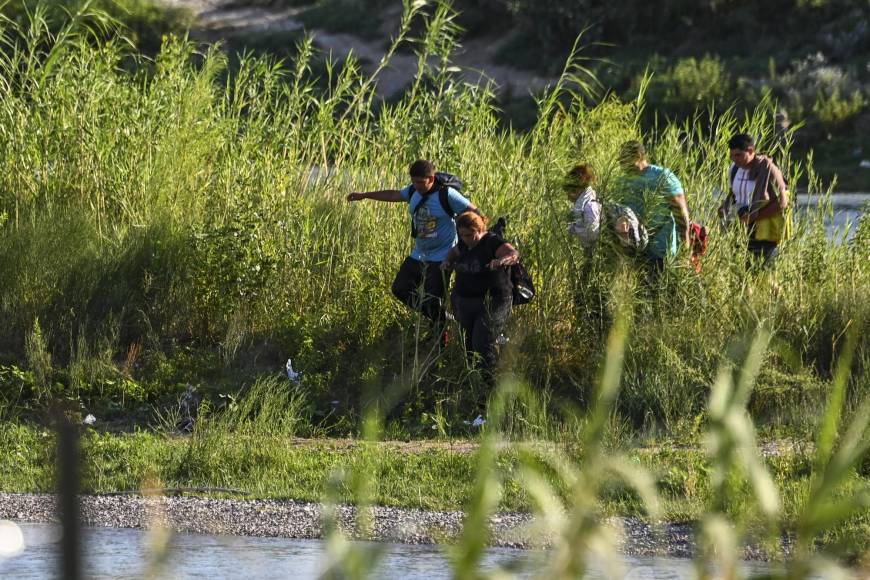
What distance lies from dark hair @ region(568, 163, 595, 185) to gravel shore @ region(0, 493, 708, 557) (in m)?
2.92

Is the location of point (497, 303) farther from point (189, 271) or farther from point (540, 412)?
point (189, 271)

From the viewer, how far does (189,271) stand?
11078 millimetres

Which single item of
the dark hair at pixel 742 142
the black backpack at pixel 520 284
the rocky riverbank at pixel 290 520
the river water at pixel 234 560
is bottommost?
the river water at pixel 234 560

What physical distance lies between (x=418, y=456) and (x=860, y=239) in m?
4.18

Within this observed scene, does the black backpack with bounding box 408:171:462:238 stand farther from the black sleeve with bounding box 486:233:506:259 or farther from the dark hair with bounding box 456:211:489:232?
the black sleeve with bounding box 486:233:506:259

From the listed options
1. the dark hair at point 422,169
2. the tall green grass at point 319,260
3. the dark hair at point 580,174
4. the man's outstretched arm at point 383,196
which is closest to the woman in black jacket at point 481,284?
the tall green grass at point 319,260

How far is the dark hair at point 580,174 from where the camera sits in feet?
32.1

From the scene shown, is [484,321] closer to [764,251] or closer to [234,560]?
[764,251]

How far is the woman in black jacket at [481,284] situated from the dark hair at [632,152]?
101cm

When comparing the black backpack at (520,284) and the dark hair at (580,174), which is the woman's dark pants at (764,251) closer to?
the dark hair at (580,174)

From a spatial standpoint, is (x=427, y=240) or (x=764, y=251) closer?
(x=427, y=240)

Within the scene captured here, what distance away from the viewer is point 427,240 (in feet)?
33.0

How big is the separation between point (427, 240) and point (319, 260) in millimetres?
1399

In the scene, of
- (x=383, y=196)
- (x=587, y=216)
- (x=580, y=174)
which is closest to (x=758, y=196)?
(x=587, y=216)
